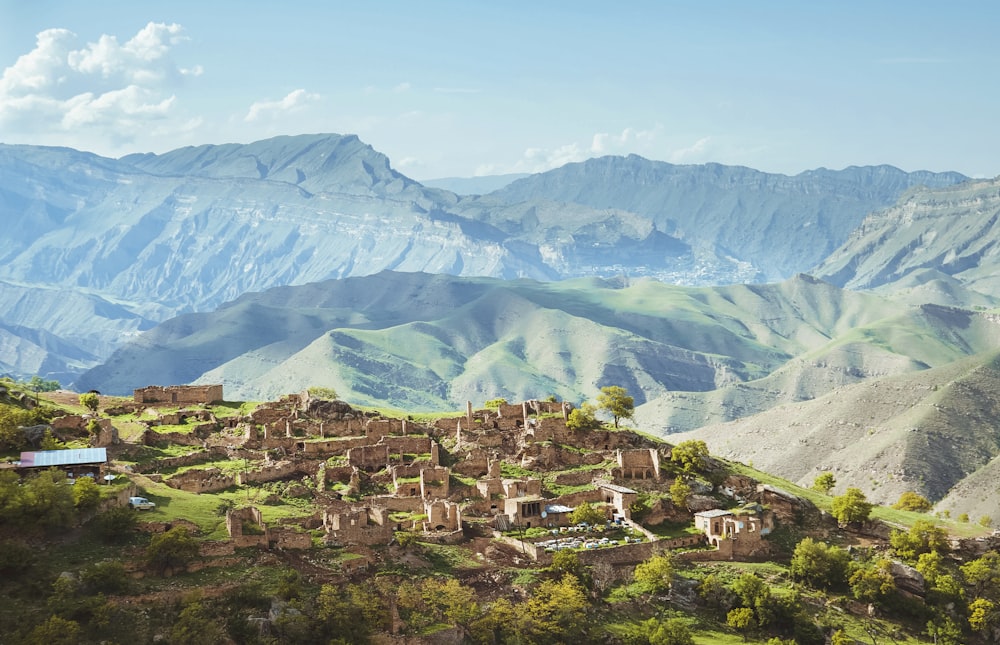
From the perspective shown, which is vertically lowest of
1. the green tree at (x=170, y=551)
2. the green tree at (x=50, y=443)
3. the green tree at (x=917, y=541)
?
the green tree at (x=917, y=541)

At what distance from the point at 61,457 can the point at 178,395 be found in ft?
123

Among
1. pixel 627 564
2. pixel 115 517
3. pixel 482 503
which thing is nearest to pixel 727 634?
pixel 627 564

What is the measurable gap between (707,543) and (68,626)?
51018mm

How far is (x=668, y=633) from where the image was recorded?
79062 mm

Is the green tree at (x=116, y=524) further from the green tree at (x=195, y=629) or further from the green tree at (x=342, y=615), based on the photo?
the green tree at (x=342, y=615)

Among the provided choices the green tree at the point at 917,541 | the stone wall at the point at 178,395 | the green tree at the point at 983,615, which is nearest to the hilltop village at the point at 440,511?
the stone wall at the point at 178,395

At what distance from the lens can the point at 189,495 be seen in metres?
85.2

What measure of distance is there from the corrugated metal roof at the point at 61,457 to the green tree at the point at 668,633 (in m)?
40.7

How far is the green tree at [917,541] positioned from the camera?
9994 centimetres

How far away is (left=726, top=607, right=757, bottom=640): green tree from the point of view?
276 feet

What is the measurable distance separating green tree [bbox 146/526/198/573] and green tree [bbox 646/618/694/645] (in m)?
30.9

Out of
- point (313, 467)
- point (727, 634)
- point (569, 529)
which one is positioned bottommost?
point (727, 634)

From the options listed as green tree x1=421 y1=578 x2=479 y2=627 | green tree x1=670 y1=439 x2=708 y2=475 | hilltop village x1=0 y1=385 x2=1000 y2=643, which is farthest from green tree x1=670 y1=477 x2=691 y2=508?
green tree x1=421 y1=578 x2=479 y2=627

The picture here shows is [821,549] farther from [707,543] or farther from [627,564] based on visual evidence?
[627,564]
